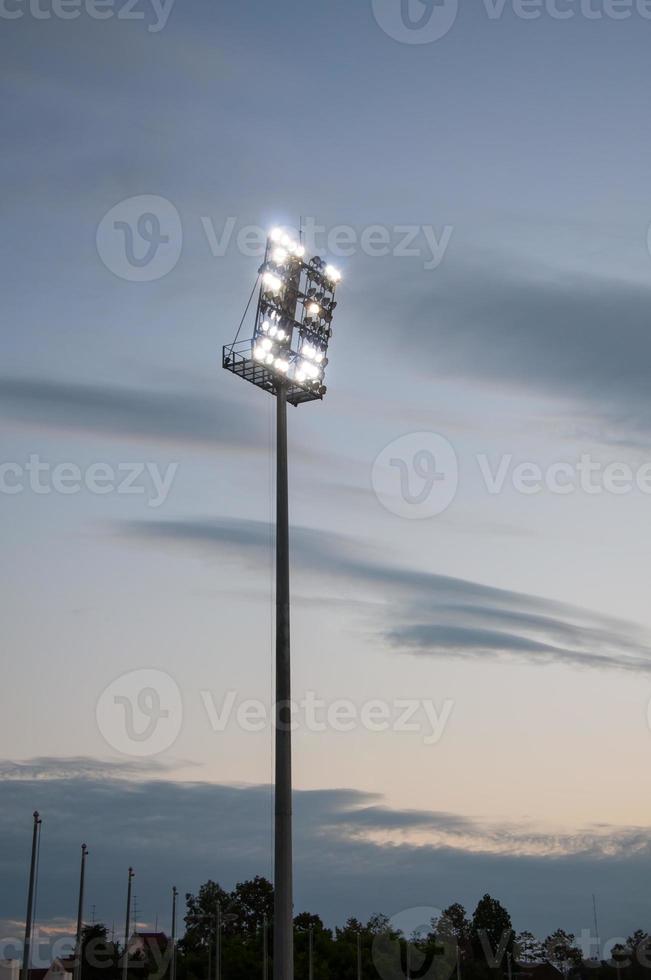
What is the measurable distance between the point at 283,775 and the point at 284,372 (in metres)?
11.4

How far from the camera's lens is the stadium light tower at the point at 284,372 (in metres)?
24.4

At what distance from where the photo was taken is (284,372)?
3062 centimetres

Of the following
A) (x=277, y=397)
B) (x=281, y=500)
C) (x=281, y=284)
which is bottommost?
(x=281, y=500)

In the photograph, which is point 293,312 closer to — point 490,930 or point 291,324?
point 291,324

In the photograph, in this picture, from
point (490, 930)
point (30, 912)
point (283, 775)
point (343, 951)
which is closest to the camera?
point (283, 775)

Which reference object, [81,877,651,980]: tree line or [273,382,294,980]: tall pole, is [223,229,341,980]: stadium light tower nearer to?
[273,382,294,980]: tall pole

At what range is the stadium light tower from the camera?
79.9 ft

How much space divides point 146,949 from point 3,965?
90.9m

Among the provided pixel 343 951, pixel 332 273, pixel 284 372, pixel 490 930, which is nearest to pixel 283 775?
pixel 284 372

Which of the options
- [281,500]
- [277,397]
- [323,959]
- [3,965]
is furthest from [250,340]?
[323,959]

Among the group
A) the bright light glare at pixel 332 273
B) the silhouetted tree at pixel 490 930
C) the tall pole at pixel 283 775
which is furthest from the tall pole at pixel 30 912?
the silhouetted tree at pixel 490 930

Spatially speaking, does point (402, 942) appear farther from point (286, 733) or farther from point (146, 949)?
point (286, 733)

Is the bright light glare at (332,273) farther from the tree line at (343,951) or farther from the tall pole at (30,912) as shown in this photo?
the tree line at (343,951)

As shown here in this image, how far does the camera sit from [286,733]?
24.9 metres
